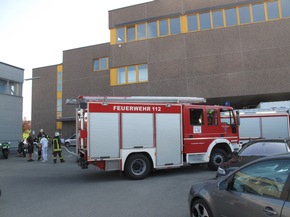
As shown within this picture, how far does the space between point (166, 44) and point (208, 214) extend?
62.2 ft

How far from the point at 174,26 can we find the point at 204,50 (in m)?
3.14

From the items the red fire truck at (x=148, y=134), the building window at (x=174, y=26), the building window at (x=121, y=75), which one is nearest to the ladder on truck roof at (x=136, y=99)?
the red fire truck at (x=148, y=134)

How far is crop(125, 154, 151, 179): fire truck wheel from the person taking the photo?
375 inches

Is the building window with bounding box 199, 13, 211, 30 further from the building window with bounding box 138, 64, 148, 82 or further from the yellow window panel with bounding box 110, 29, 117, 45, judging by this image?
the yellow window panel with bounding box 110, 29, 117, 45

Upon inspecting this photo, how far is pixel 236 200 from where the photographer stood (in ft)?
11.6

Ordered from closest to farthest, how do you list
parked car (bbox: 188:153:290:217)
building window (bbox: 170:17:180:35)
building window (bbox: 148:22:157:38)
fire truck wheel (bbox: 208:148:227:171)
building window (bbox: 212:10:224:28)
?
parked car (bbox: 188:153:290:217) → fire truck wheel (bbox: 208:148:227:171) → building window (bbox: 212:10:224:28) → building window (bbox: 170:17:180:35) → building window (bbox: 148:22:157:38)

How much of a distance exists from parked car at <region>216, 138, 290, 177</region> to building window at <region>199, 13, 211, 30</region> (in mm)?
15179

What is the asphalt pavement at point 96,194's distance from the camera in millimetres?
5918

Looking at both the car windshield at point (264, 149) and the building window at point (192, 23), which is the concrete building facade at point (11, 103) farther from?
the car windshield at point (264, 149)

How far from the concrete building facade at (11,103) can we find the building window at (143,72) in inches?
368

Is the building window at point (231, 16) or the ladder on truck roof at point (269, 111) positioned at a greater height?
the building window at point (231, 16)

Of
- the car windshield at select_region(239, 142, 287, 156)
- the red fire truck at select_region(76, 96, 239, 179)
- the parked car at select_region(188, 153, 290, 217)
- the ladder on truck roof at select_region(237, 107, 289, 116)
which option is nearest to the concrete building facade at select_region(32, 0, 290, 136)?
the ladder on truck roof at select_region(237, 107, 289, 116)

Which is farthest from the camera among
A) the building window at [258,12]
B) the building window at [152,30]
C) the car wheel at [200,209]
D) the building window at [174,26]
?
the building window at [152,30]

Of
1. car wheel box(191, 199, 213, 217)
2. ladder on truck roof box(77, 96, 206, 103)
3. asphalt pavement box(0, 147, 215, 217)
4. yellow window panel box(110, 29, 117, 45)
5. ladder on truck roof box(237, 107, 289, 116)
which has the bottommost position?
asphalt pavement box(0, 147, 215, 217)
